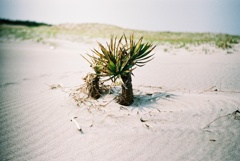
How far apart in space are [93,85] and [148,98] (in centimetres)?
99

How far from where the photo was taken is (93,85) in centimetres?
351

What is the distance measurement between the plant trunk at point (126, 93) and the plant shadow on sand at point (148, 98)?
0.10 meters

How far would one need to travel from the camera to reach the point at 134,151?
2373 mm

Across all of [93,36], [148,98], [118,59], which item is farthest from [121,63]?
[93,36]

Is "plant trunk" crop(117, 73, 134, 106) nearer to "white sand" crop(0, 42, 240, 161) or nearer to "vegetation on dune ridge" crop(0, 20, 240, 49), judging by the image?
"white sand" crop(0, 42, 240, 161)

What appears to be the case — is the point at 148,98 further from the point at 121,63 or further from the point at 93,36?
the point at 93,36

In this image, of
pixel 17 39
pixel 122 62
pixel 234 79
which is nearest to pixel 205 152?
pixel 122 62

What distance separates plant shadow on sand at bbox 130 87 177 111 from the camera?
324 centimetres

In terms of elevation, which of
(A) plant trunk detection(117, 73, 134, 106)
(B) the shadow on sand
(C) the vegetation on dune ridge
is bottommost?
(B) the shadow on sand

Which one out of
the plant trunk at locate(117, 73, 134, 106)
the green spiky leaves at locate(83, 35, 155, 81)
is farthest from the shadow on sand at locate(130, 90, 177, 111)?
the green spiky leaves at locate(83, 35, 155, 81)

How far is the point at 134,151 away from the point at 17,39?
14.5 m

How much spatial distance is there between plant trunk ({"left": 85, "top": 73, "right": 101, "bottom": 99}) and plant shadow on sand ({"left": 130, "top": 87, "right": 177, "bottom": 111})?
0.69m

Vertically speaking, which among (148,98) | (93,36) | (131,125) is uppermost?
(93,36)

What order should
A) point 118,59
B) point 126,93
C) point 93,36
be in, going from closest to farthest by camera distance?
1. point 118,59
2. point 126,93
3. point 93,36
